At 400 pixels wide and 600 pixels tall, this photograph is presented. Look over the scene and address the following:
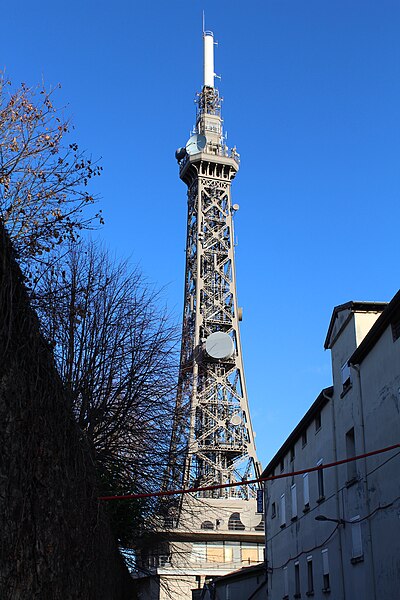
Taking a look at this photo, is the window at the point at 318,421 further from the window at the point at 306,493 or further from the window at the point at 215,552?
the window at the point at 215,552

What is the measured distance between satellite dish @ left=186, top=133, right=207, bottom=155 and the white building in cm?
5168

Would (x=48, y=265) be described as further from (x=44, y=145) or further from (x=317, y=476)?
(x=317, y=476)

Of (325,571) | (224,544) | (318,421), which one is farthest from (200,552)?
(325,571)

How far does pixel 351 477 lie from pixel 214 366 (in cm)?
4827

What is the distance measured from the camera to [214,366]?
65938 mm

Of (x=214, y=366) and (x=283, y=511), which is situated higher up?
(x=214, y=366)

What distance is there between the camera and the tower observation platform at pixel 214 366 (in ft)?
177

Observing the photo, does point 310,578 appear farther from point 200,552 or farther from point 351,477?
point 200,552

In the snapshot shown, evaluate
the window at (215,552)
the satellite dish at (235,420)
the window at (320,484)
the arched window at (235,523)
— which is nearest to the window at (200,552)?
the window at (215,552)

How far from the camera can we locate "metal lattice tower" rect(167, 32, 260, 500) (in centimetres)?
6238

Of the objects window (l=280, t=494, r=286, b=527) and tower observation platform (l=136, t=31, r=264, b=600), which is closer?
window (l=280, t=494, r=286, b=527)

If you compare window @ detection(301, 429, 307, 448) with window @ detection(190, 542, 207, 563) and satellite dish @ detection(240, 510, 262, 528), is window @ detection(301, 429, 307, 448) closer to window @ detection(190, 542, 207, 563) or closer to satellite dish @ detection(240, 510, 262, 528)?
window @ detection(190, 542, 207, 563)

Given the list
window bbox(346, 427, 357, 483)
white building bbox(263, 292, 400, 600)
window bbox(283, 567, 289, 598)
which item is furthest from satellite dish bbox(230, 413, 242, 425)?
window bbox(346, 427, 357, 483)

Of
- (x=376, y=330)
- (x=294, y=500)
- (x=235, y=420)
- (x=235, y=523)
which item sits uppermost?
(x=235, y=420)
